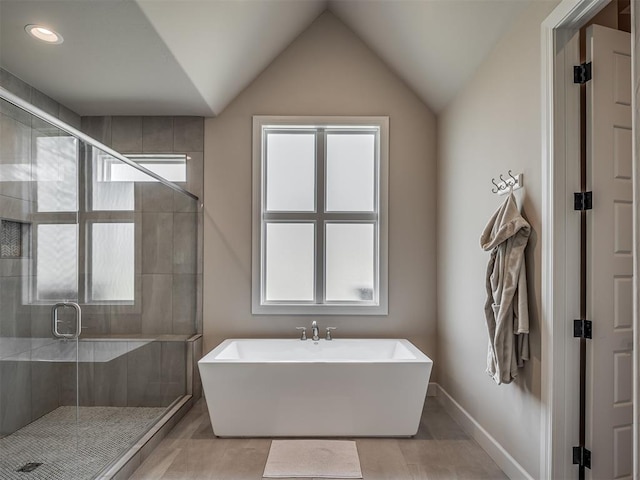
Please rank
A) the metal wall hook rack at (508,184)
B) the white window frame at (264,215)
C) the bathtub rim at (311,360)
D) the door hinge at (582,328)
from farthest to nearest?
the white window frame at (264,215)
the bathtub rim at (311,360)
the metal wall hook rack at (508,184)
the door hinge at (582,328)

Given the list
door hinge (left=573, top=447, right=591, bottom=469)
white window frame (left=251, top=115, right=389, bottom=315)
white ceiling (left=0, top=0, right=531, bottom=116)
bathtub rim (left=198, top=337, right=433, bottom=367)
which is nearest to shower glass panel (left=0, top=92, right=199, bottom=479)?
bathtub rim (left=198, top=337, right=433, bottom=367)

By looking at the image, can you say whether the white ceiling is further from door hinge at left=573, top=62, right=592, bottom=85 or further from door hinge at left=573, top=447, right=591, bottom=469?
door hinge at left=573, top=447, right=591, bottom=469

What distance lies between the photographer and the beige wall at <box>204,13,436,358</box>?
3.85 metres

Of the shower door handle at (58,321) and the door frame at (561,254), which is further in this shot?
the door frame at (561,254)

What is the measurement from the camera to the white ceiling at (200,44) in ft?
7.85

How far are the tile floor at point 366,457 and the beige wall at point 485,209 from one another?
0.22 meters

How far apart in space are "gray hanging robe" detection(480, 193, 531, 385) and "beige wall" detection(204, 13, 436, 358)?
1.53 meters

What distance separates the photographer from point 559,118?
2066mm

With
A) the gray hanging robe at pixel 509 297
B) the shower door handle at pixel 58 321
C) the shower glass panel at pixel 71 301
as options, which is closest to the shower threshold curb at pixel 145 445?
the shower glass panel at pixel 71 301

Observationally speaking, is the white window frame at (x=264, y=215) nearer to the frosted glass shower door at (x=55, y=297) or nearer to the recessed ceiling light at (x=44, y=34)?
the recessed ceiling light at (x=44, y=34)

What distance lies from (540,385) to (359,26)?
3.06 metres

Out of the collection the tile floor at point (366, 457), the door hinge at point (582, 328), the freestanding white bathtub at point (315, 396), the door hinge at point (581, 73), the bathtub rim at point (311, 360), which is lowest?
the tile floor at point (366, 457)

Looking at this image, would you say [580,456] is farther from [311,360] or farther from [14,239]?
[14,239]

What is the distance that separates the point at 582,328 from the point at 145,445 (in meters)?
2.51
